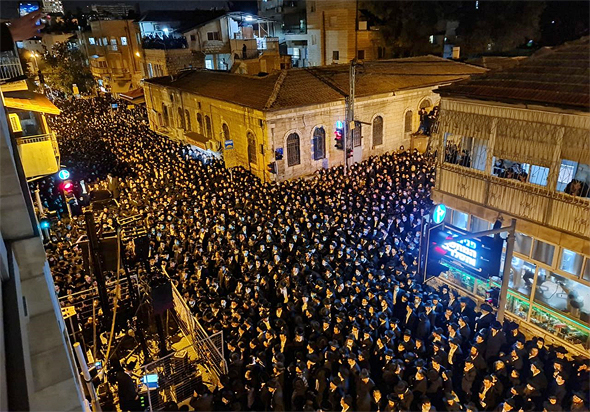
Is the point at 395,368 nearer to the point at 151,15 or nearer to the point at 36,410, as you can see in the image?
the point at 36,410

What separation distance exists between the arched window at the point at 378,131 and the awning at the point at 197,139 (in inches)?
409

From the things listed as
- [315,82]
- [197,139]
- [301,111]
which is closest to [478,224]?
[301,111]

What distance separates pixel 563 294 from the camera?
10500mm

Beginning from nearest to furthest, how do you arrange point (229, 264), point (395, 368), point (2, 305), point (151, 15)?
point (2, 305) → point (395, 368) → point (229, 264) → point (151, 15)

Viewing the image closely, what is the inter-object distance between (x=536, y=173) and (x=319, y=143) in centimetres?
1385

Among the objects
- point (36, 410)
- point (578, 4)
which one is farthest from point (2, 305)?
point (578, 4)

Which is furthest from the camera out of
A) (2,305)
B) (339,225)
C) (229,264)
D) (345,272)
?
(339,225)

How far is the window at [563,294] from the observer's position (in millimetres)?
10148

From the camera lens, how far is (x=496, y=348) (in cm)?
929

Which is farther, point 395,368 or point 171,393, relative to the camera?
point 171,393

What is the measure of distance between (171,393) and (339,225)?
794 centimetres

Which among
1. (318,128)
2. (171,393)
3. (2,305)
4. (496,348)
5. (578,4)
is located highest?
(578,4)

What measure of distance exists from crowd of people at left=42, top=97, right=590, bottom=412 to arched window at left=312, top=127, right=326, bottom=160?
292 centimetres

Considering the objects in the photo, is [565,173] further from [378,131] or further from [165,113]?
[165,113]
